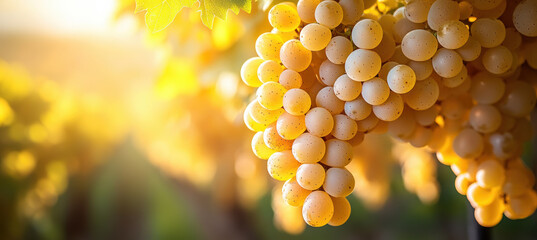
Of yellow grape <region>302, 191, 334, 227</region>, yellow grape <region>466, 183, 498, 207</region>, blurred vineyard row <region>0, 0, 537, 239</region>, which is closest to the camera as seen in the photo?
yellow grape <region>302, 191, 334, 227</region>

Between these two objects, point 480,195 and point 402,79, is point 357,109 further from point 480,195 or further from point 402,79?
point 480,195

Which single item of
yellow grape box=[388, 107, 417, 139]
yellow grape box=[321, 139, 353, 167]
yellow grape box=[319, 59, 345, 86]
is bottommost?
yellow grape box=[388, 107, 417, 139]

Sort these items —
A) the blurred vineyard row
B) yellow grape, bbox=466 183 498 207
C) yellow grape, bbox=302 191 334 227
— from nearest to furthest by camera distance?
yellow grape, bbox=302 191 334 227, yellow grape, bbox=466 183 498 207, the blurred vineyard row

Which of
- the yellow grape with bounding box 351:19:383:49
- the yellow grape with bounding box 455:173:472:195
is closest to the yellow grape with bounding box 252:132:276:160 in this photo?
the yellow grape with bounding box 351:19:383:49

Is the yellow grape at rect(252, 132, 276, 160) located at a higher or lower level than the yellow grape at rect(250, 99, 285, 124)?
lower

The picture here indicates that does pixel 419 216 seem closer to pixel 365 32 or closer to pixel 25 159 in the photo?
pixel 25 159

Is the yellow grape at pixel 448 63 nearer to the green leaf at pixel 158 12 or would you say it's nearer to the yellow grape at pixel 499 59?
the yellow grape at pixel 499 59

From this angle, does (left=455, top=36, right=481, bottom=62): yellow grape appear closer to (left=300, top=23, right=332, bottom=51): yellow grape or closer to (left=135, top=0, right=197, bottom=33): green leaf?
(left=300, top=23, right=332, bottom=51): yellow grape

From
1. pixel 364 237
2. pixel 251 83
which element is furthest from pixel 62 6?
pixel 251 83

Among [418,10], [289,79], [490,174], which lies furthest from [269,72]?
[490,174]
